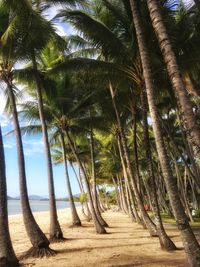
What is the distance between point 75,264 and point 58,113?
10149 millimetres

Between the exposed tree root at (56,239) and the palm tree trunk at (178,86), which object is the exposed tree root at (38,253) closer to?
the exposed tree root at (56,239)

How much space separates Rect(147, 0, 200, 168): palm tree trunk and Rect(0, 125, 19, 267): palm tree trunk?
5157mm

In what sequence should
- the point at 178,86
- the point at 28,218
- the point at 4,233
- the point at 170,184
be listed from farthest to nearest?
the point at 28,218, the point at 4,233, the point at 170,184, the point at 178,86

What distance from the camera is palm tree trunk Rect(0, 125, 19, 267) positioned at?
24.8ft

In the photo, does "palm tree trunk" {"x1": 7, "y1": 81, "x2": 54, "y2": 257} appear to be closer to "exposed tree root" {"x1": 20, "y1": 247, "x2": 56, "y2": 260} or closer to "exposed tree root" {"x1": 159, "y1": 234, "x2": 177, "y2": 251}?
"exposed tree root" {"x1": 20, "y1": 247, "x2": 56, "y2": 260}

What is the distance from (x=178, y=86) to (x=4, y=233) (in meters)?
5.86

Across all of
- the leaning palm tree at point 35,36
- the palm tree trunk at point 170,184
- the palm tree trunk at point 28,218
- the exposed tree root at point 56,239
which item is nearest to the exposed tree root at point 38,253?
the palm tree trunk at point 28,218

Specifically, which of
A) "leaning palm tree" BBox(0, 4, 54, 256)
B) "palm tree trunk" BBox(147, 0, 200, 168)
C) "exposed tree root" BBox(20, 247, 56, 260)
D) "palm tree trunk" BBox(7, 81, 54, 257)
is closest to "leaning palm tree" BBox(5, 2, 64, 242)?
"leaning palm tree" BBox(0, 4, 54, 256)

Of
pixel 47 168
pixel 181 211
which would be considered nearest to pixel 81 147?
pixel 47 168

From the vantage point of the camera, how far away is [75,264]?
7965 millimetres

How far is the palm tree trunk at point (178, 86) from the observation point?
5219mm

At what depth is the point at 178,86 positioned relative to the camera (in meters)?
5.46

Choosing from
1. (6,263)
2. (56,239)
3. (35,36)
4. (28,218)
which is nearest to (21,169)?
(28,218)

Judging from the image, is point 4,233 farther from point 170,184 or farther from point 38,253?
point 170,184
